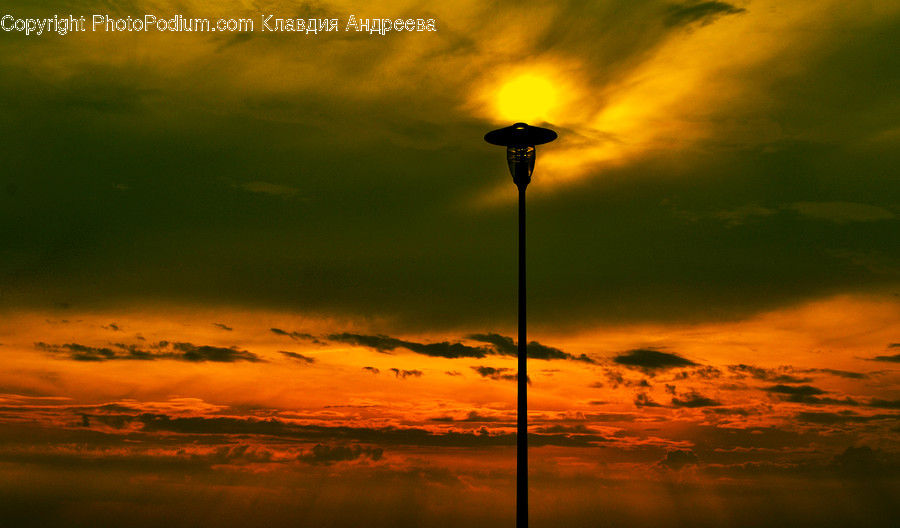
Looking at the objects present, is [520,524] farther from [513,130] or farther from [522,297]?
[513,130]

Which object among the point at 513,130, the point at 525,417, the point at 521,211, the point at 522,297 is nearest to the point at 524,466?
the point at 525,417

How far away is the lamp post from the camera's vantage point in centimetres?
2059

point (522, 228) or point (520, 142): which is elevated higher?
point (520, 142)

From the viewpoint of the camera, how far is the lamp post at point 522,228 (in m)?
20.6

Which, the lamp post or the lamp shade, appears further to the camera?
the lamp shade

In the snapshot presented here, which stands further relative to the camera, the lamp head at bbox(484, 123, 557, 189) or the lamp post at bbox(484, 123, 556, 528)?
the lamp head at bbox(484, 123, 557, 189)

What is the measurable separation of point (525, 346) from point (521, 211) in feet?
8.26

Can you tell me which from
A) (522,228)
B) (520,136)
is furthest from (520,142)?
(522,228)

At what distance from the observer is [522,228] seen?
21.8 m

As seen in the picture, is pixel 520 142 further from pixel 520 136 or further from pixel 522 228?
pixel 522 228

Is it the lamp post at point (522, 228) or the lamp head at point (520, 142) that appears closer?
the lamp post at point (522, 228)

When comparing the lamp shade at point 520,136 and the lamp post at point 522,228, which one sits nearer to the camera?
the lamp post at point 522,228

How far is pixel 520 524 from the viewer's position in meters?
20.5

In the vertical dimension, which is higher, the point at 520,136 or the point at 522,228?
the point at 520,136
